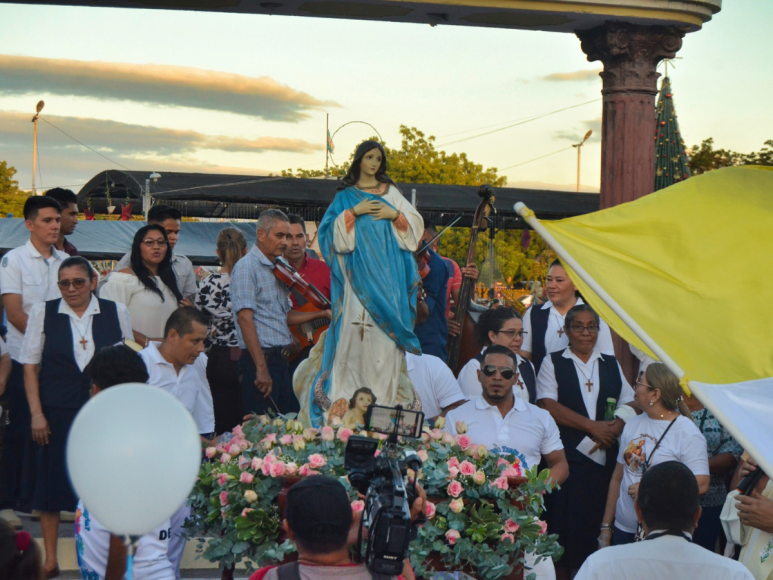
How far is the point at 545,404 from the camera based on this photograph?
20.7 feet

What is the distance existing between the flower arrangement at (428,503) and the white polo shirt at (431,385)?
1.71 metres

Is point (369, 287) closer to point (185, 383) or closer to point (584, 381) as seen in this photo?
point (185, 383)

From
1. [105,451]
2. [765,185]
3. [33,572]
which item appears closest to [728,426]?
[765,185]

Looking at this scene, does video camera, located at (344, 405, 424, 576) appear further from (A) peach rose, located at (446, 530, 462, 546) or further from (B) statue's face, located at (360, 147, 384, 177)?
(B) statue's face, located at (360, 147, 384, 177)

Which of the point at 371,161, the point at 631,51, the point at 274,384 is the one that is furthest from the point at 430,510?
the point at 631,51

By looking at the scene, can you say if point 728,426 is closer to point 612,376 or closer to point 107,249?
point 612,376

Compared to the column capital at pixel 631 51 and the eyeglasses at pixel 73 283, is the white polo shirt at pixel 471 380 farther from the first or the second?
the column capital at pixel 631 51

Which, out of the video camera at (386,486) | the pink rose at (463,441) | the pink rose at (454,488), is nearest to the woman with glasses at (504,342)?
the pink rose at (463,441)

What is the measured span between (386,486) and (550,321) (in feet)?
13.3

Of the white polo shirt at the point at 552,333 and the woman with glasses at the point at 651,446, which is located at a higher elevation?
the white polo shirt at the point at 552,333

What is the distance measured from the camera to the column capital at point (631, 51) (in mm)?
8508

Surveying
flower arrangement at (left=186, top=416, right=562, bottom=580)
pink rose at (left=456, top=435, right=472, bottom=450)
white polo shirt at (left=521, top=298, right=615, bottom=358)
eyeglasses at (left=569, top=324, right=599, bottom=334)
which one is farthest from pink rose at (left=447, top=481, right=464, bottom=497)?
white polo shirt at (left=521, top=298, right=615, bottom=358)

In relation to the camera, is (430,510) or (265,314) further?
(265,314)

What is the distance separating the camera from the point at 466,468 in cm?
438
